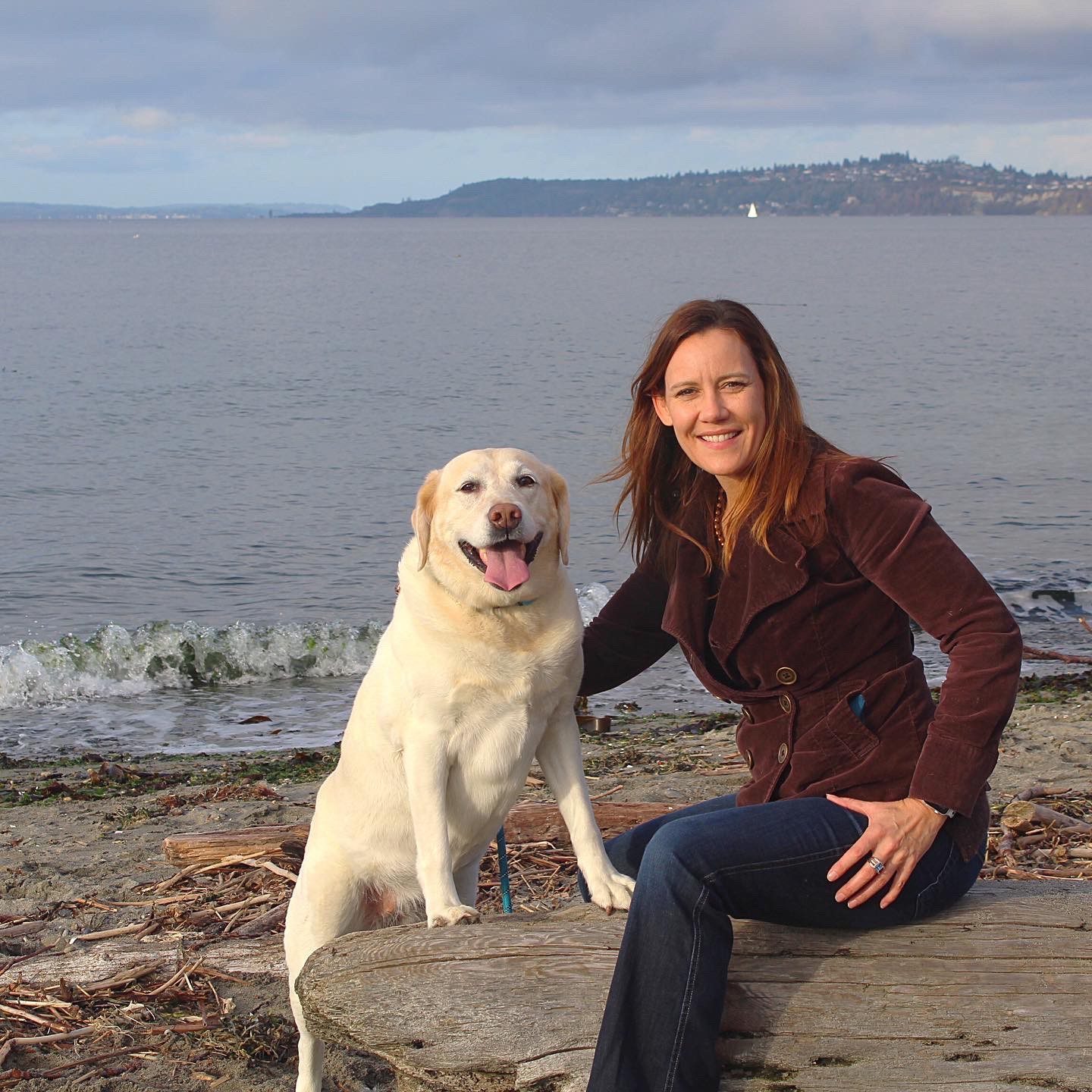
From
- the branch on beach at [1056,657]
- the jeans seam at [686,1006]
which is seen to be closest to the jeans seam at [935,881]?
the jeans seam at [686,1006]

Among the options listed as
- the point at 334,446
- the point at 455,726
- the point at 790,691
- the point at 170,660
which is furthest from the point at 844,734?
the point at 334,446

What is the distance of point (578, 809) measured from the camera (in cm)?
386

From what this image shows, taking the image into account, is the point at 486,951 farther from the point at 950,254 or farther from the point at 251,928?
the point at 950,254

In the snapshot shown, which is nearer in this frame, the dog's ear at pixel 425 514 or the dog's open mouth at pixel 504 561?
the dog's open mouth at pixel 504 561

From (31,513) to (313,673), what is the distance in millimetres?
8681

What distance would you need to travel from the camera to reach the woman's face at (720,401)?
12.0 feet

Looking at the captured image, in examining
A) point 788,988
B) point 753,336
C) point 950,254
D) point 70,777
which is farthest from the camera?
point 950,254

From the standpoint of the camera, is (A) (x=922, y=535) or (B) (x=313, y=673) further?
(B) (x=313, y=673)

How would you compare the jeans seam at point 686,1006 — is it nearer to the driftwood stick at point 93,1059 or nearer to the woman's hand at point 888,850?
the woman's hand at point 888,850

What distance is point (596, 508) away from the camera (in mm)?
17844

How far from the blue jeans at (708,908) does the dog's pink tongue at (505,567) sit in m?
0.95

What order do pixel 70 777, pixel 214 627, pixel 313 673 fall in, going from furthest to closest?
pixel 214 627 → pixel 313 673 → pixel 70 777

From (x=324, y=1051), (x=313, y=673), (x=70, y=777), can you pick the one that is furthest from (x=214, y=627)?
(x=324, y=1051)

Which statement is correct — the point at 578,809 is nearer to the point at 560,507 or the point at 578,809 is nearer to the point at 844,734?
the point at 844,734
